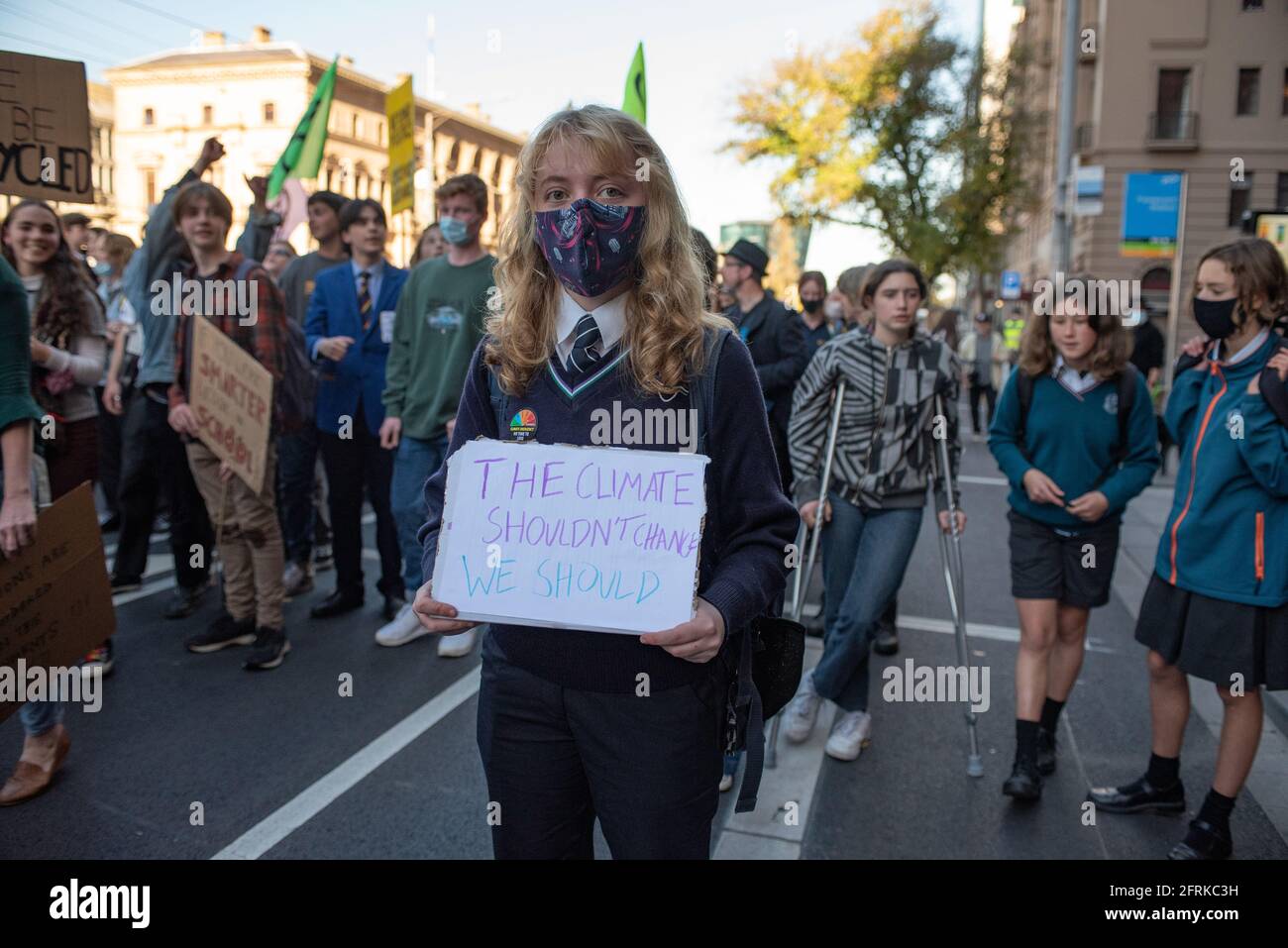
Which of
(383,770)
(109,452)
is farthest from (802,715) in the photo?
(109,452)

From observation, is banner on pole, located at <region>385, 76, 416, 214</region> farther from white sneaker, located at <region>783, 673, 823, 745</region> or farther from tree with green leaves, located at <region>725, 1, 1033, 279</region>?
tree with green leaves, located at <region>725, 1, 1033, 279</region>

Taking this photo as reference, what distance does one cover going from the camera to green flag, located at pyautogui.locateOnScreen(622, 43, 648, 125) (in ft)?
21.9

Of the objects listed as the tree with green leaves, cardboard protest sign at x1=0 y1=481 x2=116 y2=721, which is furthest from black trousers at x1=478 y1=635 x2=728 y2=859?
the tree with green leaves

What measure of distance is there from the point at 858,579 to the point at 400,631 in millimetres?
2666

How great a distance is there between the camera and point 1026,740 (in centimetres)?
369

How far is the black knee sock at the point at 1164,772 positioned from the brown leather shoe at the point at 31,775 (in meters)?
4.14

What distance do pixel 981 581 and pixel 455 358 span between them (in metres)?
4.31

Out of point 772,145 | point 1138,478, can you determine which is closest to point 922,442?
point 1138,478

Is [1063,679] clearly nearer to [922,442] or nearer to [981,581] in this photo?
[922,442]

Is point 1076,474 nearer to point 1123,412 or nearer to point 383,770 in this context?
point 1123,412

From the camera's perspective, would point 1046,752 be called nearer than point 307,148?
Yes

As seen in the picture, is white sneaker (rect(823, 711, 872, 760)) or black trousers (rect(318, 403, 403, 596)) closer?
white sneaker (rect(823, 711, 872, 760))

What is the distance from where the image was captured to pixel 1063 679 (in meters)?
3.88

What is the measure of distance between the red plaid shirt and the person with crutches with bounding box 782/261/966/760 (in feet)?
8.97
